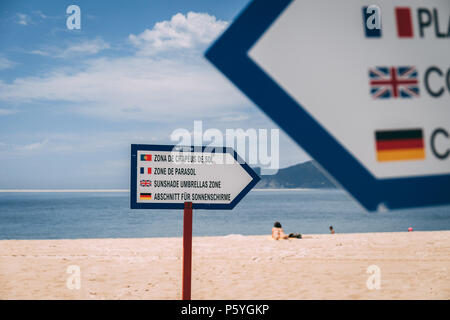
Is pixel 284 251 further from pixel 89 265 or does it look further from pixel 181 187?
pixel 181 187

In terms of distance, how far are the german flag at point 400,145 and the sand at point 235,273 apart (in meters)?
6.17

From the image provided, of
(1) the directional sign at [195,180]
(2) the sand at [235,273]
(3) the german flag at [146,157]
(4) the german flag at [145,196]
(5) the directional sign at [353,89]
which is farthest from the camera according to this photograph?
(2) the sand at [235,273]

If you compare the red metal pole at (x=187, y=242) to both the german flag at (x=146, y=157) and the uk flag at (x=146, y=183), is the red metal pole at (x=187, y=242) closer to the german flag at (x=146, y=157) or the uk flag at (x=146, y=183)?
the uk flag at (x=146, y=183)

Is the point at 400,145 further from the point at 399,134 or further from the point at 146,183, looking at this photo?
the point at 146,183

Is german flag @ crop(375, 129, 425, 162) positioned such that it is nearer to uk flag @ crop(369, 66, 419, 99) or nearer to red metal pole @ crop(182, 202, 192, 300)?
uk flag @ crop(369, 66, 419, 99)

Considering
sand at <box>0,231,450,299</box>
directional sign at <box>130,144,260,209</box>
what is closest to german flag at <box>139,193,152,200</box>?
directional sign at <box>130,144,260,209</box>

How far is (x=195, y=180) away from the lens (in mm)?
4078

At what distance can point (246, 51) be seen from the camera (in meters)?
0.98

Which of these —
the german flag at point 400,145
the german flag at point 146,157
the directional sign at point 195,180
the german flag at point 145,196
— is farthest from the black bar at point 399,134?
the german flag at point 146,157

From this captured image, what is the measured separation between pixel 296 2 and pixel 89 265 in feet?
34.7

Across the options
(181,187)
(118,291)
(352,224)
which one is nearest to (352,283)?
(118,291)

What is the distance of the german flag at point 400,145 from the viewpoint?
100 cm
